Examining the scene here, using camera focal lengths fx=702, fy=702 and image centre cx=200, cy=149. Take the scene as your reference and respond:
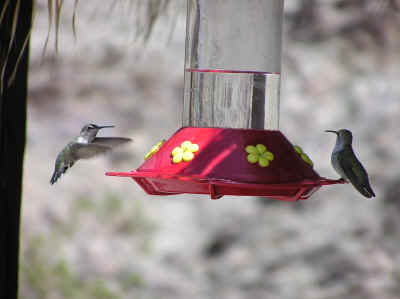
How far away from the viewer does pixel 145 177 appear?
8.02 ft

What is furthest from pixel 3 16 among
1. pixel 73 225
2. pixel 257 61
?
pixel 73 225

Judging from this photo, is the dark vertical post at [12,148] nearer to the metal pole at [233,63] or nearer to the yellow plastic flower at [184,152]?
the yellow plastic flower at [184,152]

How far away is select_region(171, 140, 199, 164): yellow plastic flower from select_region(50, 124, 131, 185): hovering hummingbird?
2.25 feet

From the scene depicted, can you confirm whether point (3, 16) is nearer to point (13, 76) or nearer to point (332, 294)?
point (13, 76)

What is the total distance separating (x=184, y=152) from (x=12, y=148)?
62cm

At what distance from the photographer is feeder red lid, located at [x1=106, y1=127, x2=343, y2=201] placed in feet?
7.77

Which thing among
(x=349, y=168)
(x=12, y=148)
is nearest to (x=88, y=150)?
(x=12, y=148)

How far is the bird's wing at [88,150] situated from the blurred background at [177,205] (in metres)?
4.04

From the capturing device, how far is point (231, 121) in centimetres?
271

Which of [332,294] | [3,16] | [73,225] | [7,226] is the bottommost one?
[332,294]

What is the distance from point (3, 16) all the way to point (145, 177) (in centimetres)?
76

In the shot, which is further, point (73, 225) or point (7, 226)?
point (73, 225)

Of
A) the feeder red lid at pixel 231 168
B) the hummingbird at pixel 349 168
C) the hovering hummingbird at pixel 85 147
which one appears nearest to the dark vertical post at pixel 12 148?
the feeder red lid at pixel 231 168

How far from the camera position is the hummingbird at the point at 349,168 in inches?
121
